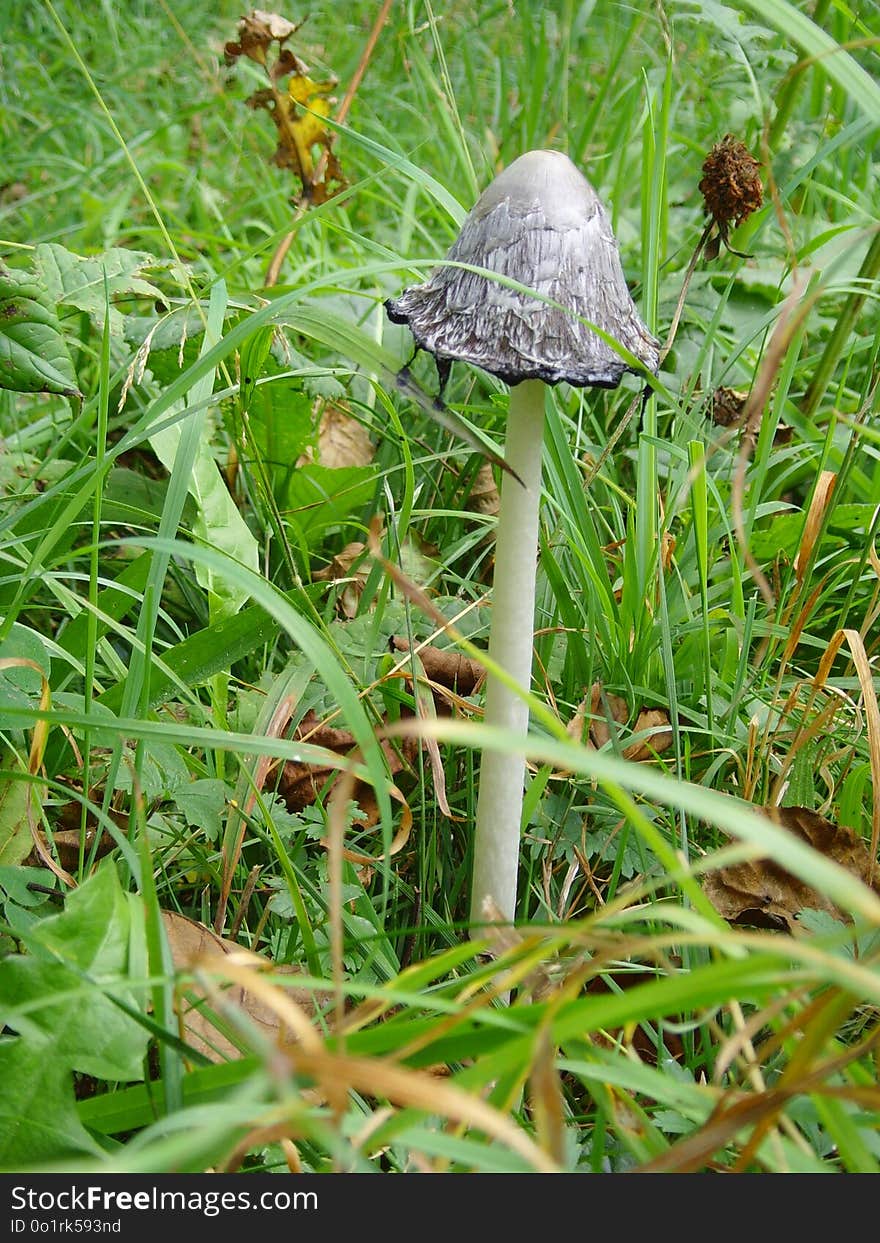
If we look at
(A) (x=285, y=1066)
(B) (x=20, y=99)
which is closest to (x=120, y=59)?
(B) (x=20, y=99)

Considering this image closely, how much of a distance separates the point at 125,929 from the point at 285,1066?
1.91ft

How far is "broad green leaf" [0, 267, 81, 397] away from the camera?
1712 mm

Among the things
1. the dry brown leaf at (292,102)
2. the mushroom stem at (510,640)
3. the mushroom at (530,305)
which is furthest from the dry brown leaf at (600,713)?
the dry brown leaf at (292,102)

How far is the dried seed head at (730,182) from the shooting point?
213cm

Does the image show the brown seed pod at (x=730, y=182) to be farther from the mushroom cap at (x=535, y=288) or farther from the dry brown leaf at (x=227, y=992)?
the dry brown leaf at (x=227, y=992)

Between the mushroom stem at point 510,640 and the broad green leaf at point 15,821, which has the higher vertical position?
the mushroom stem at point 510,640

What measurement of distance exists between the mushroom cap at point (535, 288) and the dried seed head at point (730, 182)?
2.50ft

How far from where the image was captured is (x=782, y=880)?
6.28ft

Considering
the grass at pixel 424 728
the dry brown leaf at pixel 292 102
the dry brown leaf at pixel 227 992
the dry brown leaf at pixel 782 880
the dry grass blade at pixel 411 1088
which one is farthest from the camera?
the dry brown leaf at pixel 292 102

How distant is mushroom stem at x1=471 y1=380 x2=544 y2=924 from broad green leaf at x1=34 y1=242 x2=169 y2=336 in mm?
856

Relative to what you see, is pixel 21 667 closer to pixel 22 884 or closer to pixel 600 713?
pixel 22 884

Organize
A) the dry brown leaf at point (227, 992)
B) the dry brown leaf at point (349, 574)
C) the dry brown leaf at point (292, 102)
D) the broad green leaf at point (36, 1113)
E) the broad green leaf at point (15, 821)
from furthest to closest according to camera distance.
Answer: the dry brown leaf at point (292, 102) < the dry brown leaf at point (349, 574) < the broad green leaf at point (15, 821) < the dry brown leaf at point (227, 992) < the broad green leaf at point (36, 1113)

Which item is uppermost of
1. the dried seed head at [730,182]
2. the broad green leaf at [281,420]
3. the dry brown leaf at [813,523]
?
the dried seed head at [730,182]

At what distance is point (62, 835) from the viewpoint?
183 centimetres
